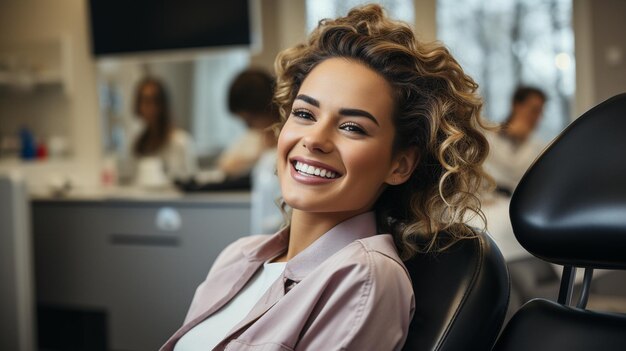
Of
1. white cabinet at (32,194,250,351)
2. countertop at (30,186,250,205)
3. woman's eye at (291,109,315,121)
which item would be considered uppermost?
woman's eye at (291,109,315,121)

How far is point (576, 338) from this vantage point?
1027 mm

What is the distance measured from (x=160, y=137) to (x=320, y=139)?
312 cm

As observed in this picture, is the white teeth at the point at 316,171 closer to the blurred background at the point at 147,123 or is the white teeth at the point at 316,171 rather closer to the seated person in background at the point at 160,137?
the blurred background at the point at 147,123

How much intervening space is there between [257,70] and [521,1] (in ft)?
7.11

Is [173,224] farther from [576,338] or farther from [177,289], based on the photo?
[576,338]

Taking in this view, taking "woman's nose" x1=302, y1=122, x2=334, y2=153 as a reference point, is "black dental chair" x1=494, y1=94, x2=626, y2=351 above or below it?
below

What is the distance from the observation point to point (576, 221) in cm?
105

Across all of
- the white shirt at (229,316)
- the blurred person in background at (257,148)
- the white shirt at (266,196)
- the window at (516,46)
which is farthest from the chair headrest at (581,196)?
the window at (516,46)

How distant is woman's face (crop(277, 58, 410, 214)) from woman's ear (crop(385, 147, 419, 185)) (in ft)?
0.06

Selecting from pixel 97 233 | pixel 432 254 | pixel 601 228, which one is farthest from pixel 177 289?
pixel 601 228

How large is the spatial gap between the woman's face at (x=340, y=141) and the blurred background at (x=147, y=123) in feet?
5.69

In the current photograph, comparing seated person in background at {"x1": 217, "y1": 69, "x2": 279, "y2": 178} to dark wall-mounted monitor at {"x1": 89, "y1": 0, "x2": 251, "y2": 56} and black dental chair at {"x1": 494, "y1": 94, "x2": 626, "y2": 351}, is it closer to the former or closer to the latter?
dark wall-mounted monitor at {"x1": 89, "y1": 0, "x2": 251, "y2": 56}

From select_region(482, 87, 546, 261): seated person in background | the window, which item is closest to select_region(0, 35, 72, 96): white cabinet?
the window

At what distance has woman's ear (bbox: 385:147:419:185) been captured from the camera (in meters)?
1.24
